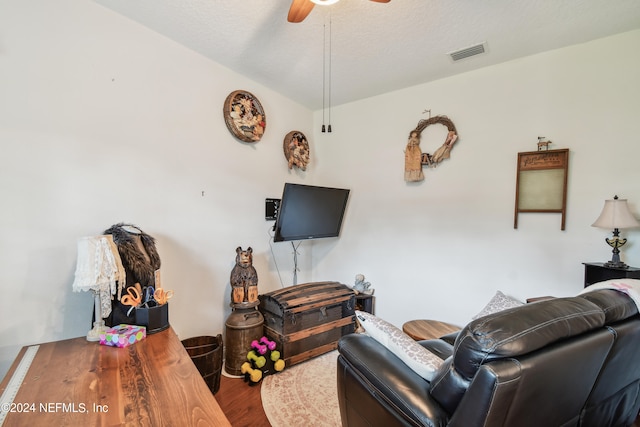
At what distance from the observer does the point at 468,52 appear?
2295mm

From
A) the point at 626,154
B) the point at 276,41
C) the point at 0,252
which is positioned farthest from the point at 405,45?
the point at 0,252

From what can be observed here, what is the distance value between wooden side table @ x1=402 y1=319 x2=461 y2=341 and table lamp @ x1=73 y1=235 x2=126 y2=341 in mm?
2054

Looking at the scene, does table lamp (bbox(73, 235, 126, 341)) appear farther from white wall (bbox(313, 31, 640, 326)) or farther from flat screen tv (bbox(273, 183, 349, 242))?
white wall (bbox(313, 31, 640, 326))

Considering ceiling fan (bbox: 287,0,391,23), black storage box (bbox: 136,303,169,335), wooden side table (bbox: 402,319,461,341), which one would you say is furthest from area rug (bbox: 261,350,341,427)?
ceiling fan (bbox: 287,0,391,23)

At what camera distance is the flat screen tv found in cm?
271

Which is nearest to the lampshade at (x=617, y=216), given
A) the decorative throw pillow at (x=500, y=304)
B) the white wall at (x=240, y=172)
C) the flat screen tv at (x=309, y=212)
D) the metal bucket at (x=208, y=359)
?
the white wall at (x=240, y=172)

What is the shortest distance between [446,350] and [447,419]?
88 centimetres

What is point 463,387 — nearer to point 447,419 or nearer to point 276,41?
point 447,419

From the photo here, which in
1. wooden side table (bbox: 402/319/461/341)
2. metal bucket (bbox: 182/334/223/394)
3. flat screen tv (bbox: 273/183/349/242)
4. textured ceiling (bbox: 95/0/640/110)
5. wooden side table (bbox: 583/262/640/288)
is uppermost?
textured ceiling (bbox: 95/0/640/110)

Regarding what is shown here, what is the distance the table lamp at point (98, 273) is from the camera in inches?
55.4

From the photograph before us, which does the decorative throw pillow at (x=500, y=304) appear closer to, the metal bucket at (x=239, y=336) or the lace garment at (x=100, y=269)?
the metal bucket at (x=239, y=336)

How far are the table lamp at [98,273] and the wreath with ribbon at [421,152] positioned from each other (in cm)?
257

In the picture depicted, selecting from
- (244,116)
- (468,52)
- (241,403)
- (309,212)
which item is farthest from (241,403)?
(468,52)

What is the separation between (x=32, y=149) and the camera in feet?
5.24
